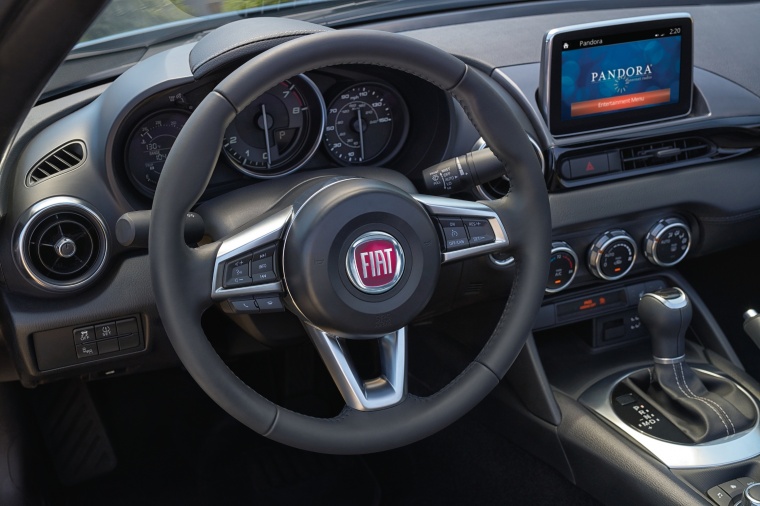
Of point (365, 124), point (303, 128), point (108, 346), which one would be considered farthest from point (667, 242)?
point (108, 346)

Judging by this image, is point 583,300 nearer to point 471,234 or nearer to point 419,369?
point 419,369

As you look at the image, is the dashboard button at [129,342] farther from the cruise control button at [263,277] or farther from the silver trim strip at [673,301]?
the silver trim strip at [673,301]

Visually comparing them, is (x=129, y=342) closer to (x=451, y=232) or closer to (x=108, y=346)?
(x=108, y=346)

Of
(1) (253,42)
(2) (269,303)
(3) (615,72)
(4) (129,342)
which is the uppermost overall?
(1) (253,42)

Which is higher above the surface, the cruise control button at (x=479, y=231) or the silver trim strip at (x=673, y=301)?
the cruise control button at (x=479, y=231)

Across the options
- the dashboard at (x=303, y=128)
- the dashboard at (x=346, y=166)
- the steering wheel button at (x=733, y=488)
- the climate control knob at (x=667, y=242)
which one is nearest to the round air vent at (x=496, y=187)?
the dashboard at (x=346, y=166)

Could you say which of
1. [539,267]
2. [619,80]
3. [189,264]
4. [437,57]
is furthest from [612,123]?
[189,264]

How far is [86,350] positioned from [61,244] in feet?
0.72

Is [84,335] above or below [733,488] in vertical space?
above

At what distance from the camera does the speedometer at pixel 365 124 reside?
5.88 ft

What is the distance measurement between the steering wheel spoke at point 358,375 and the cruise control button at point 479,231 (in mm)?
182

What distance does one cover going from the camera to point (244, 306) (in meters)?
1.37

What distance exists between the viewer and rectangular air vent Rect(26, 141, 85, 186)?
1623 millimetres

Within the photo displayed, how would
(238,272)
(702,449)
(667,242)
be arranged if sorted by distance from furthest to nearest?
(667,242) → (702,449) → (238,272)
